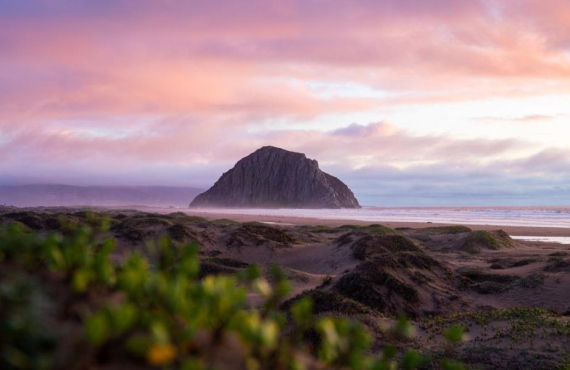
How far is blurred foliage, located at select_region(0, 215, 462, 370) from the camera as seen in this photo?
1735 millimetres

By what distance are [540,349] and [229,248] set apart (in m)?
18.7

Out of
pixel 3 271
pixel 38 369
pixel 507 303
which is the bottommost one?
pixel 507 303

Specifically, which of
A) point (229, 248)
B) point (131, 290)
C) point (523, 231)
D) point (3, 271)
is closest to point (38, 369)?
point (131, 290)

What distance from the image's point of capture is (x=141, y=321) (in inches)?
78.2

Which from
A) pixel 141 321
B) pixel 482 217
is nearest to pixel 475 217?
pixel 482 217

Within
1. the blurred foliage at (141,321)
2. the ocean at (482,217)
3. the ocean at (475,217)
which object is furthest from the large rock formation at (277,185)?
the blurred foliage at (141,321)

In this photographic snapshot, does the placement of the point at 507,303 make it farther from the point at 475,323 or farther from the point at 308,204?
the point at 308,204

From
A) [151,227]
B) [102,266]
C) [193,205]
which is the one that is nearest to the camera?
[102,266]

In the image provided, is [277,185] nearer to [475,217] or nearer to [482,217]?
[475,217]

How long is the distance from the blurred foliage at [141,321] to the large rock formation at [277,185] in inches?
5879

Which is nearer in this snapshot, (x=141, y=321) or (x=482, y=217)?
(x=141, y=321)

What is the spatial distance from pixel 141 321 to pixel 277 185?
16115 cm

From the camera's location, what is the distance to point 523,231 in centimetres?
4462

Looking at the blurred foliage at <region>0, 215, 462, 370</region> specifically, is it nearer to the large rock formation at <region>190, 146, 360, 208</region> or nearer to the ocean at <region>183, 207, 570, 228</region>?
the ocean at <region>183, 207, 570, 228</region>
